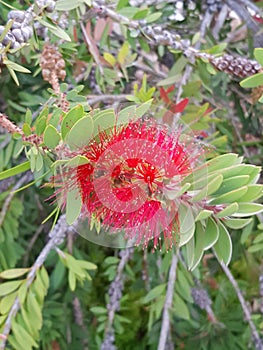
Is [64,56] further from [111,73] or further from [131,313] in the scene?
[131,313]

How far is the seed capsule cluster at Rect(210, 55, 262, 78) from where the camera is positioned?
0.69 meters

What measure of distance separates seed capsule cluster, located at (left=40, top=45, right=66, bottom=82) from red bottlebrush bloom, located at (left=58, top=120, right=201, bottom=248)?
0.71ft

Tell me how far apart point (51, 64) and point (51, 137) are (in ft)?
0.82

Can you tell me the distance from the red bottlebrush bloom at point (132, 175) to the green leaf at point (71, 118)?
0.02 metres

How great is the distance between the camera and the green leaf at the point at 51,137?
389 millimetres

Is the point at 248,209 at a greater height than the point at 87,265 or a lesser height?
greater

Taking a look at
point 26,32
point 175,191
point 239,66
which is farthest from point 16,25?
point 239,66

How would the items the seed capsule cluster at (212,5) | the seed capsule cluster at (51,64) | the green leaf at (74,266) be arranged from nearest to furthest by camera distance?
the seed capsule cluster at (51,64) < the green leaf at (74,266) < the seed capsule cluster at (212,5)

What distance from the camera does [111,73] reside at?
0.83 m

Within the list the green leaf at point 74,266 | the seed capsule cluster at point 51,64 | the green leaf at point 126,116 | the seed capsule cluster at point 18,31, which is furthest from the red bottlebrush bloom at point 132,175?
the green leaf at point 74,266

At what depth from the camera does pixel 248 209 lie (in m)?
0.39

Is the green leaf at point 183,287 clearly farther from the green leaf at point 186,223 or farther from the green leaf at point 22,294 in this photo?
the green leaf at point 186,223

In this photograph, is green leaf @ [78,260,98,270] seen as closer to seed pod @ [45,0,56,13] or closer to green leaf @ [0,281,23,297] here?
green leaf @ [0,281,23,297]

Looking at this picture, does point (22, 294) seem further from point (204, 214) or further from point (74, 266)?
point (204, 214)
